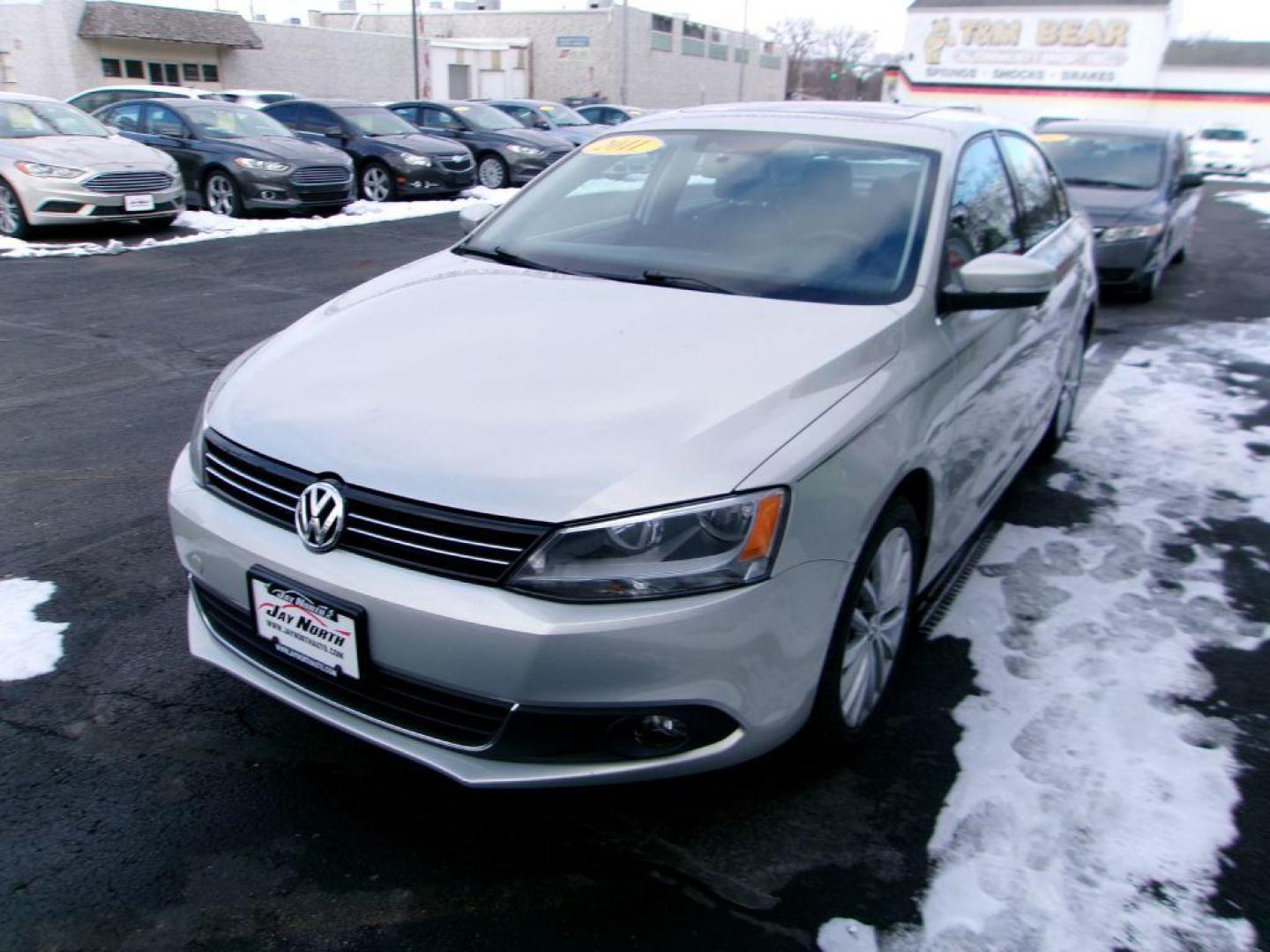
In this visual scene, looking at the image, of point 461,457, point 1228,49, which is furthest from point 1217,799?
point 1228,49

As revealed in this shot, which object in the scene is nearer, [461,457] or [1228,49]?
[461,457]

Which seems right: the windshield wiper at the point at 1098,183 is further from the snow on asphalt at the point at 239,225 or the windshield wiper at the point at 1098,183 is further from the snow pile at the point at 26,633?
the snow pile at the point at 26,633

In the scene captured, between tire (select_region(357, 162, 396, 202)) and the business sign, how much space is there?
48.6 metres

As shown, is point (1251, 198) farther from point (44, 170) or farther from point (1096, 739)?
point (1096, 739)

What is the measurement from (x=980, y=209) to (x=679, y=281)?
1.24 metres

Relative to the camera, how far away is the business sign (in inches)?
2050

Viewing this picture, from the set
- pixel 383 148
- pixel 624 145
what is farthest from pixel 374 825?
pixel 383 148

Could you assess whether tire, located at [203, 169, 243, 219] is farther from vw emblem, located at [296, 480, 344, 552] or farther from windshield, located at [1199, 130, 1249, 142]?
windshield, located at [1199, 130, 1249, 142]

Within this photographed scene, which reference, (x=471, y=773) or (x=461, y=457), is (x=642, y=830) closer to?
(x=471, y=773)

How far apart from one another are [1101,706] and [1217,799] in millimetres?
430

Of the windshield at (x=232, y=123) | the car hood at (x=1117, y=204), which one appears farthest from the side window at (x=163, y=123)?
the car hood at (x=1117, y=204)

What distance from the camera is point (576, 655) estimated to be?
2.04 m

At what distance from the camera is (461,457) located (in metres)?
2.19

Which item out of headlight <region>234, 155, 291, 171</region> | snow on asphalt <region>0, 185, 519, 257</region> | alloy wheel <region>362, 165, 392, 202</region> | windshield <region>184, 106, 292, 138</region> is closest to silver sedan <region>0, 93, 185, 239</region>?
snow on asphalt <region>0, 185, 519, 257</region>
